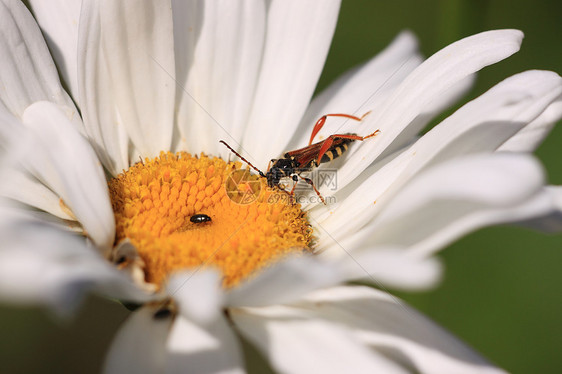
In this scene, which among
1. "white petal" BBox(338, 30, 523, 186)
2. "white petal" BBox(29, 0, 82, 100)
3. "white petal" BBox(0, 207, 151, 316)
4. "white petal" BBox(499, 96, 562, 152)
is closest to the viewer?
"white petal" BBox(0, 207, 151, 316)

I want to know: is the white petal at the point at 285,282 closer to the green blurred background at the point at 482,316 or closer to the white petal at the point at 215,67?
the white petal at the point at 215,67

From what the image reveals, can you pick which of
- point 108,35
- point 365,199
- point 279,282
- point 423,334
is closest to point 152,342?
point 279,282

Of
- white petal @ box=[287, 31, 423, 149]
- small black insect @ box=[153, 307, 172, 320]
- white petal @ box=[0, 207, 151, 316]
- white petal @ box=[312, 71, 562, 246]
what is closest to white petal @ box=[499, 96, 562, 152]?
white petal @ box=[312, 71, 562, 246]

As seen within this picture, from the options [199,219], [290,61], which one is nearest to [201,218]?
[199,219]

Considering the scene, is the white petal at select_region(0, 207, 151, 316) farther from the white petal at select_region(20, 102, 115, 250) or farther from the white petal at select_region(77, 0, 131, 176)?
the white petal at select_region(77, 0, 131, 176)

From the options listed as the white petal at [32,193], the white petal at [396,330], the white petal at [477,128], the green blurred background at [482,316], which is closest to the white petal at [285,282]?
the white petal at [396,330]
